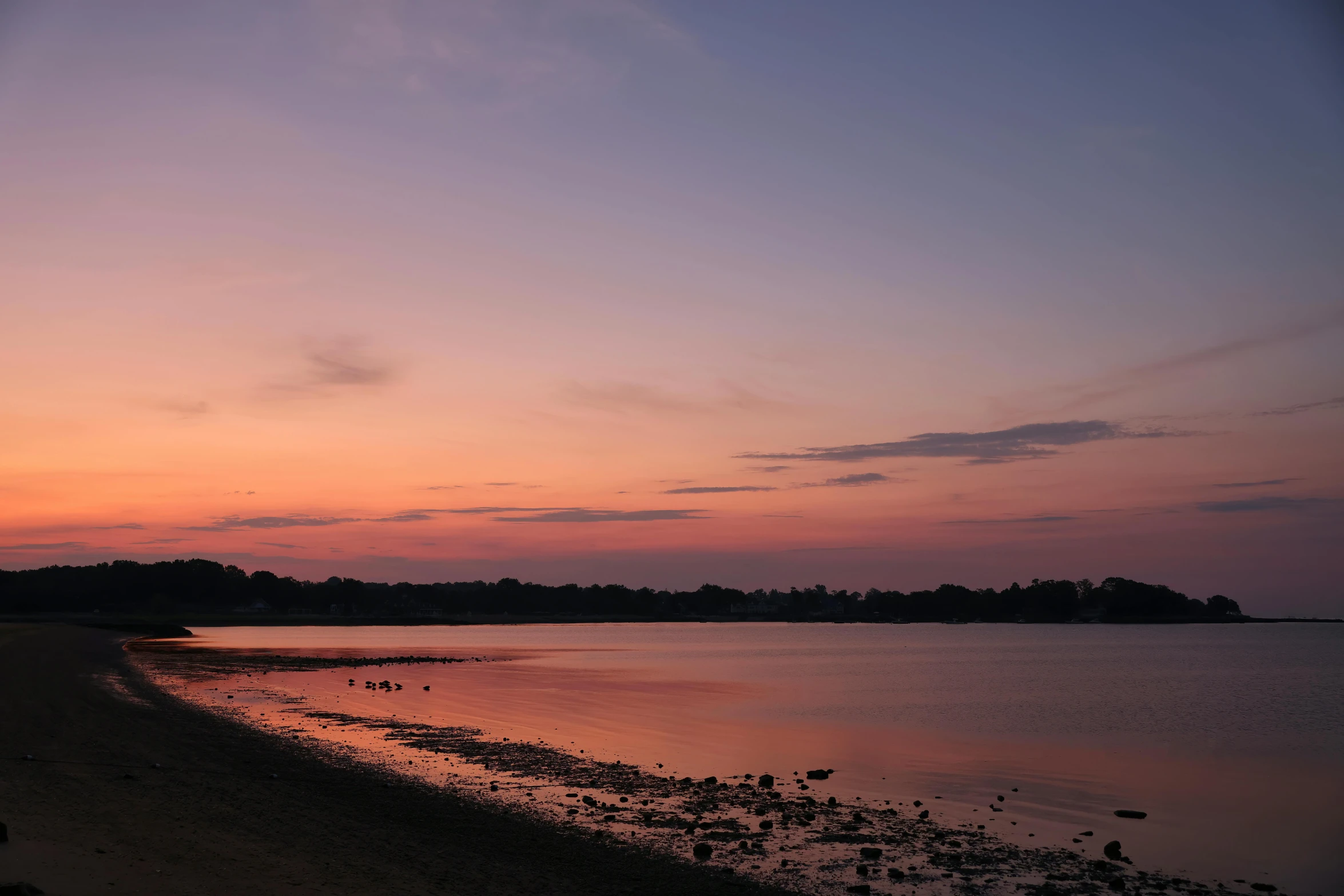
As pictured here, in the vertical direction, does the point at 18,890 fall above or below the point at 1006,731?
above

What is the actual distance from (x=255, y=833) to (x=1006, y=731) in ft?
98.4

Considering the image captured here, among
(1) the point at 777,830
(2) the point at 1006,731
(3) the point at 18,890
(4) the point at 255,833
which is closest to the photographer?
(3) the point at 18,890

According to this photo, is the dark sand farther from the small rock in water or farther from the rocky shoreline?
the rocky shoreline

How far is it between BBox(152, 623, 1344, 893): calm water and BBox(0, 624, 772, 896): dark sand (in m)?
8.21

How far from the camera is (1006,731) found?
36.5 m

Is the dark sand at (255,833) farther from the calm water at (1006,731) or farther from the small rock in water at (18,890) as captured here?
the calm water at (1006,731)

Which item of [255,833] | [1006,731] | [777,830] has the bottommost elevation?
[1006,731]

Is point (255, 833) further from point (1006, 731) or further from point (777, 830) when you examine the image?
point (1006, 731)

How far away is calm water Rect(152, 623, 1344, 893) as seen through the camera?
20.3m

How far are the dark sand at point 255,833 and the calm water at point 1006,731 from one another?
8.21 metres

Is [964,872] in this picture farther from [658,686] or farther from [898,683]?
[898,683]

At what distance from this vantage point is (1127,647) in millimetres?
125375

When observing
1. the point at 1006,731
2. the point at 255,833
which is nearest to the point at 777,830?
the point at 255,833

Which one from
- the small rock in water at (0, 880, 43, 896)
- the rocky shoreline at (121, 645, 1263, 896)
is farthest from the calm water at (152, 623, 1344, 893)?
the small rock in water at (0, 880, 43, 896)
